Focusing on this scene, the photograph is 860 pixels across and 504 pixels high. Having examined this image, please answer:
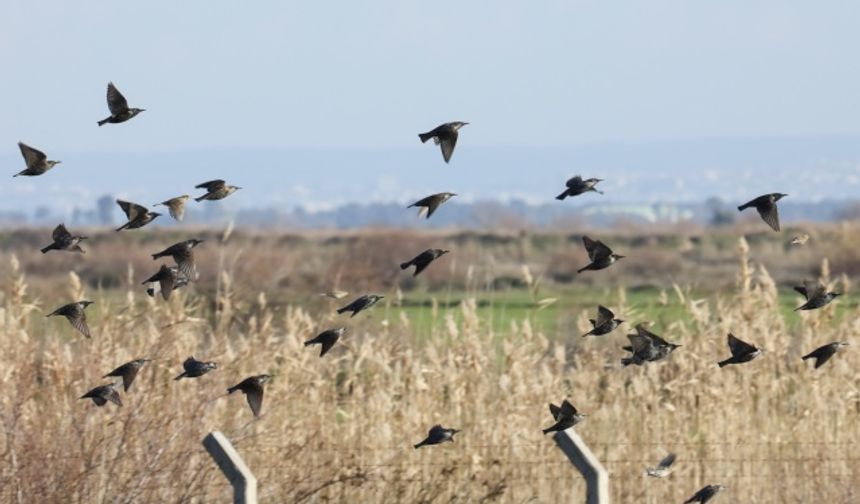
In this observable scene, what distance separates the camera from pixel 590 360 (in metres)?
11.6

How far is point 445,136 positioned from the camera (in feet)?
26.7

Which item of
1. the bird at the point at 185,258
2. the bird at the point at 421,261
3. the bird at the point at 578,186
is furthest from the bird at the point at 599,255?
the bird at the point at 185,258

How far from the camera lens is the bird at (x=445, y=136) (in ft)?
26.3

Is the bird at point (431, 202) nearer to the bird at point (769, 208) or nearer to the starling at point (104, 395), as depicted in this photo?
the bird at point (769, 208)

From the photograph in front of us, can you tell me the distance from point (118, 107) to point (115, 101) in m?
0.04

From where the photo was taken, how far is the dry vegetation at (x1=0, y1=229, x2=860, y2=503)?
9203 mm

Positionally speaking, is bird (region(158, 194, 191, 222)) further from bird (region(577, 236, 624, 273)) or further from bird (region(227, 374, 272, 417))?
bird (region(577, 236, 624, 273))

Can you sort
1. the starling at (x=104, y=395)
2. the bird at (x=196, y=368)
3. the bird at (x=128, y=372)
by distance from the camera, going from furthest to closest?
the starling at (x=104, y=395), the bird at (x=128, y=372), the bird at (x=196, y=368)

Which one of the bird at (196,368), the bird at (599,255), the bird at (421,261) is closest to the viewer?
Answer: the bird at (421,261)

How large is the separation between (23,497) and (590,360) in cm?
425

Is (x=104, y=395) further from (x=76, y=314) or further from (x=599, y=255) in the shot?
(x=599, y=255)

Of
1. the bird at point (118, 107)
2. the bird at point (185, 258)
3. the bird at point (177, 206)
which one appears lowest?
the bird at point (185, 258)

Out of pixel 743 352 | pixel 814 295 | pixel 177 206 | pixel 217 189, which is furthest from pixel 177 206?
pixel 814 295

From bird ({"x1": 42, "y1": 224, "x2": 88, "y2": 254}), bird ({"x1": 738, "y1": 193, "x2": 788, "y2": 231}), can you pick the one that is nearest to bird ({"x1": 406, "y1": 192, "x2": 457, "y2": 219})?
bird ({"x1": 738, "y1": 193, "x2": 788, "y2": 231})
